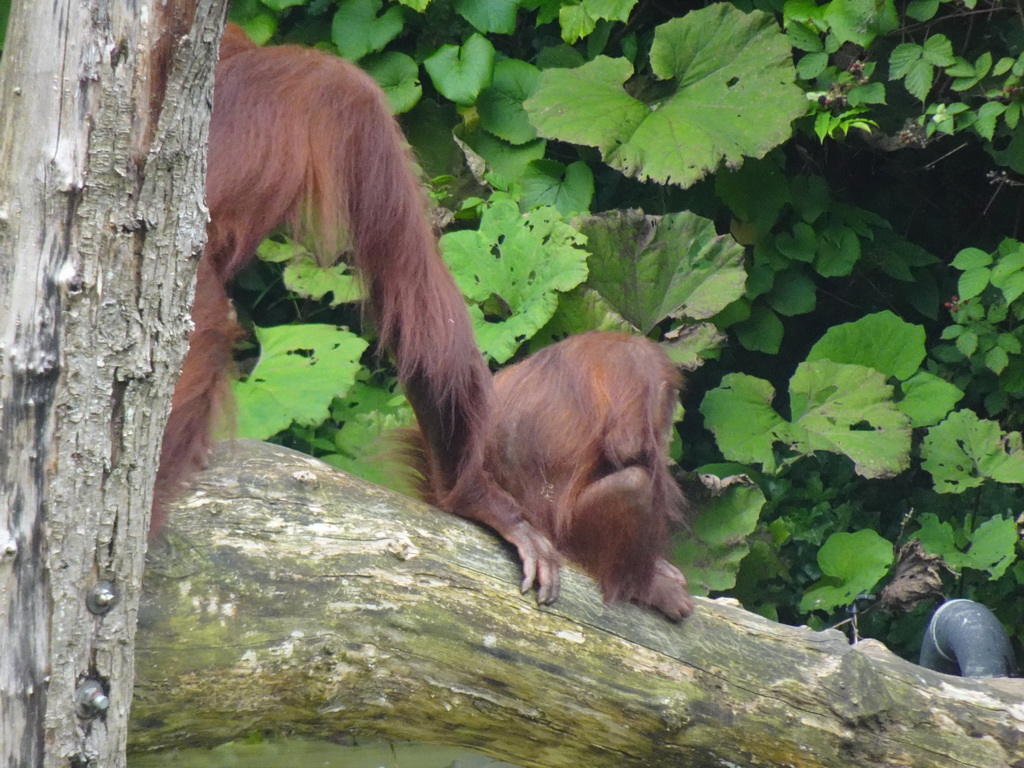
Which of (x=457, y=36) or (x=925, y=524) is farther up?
(x=457, y=36)

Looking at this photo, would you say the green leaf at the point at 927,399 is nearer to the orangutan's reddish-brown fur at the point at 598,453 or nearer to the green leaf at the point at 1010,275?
the green leaf at the point at 1010,275

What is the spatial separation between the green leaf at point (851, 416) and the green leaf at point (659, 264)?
19.8 inches

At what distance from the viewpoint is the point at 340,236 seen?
7.71 ft

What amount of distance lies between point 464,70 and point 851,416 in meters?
2.15

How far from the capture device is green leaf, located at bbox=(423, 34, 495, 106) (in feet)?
14.9

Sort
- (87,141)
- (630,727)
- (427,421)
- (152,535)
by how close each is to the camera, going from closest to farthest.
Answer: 1. (87,141)
2. (152,535)
3. (630,727)
4. (427,421)

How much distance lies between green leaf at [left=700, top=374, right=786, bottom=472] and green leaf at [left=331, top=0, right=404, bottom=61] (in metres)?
2.03

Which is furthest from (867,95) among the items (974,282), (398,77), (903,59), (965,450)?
(398,77)

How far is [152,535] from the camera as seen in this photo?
2066 mm

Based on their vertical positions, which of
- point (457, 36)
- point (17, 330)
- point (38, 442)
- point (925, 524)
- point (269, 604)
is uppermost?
point (457, 36)

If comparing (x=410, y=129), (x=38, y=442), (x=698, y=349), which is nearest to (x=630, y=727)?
(x=38, y=442)

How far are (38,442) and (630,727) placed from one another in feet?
4.74

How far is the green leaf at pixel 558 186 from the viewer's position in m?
4.61

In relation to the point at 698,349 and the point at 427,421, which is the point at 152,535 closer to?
the point at 427,421
